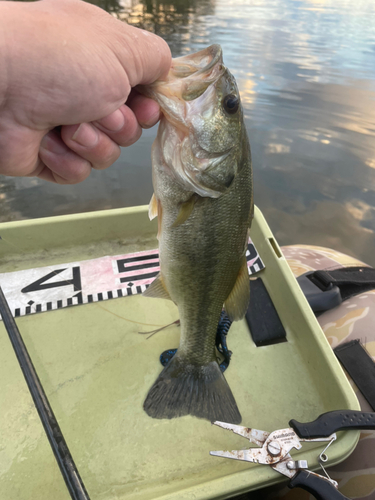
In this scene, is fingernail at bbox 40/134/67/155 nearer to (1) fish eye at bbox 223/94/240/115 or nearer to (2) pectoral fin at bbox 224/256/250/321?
(1) fish eye at bbox 223/94/240/115

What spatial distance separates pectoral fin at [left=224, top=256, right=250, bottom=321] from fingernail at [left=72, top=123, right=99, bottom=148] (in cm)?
81

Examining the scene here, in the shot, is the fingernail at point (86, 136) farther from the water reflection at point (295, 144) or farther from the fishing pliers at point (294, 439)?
the water reflection at point (295, 144)

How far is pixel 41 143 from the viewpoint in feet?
3.74

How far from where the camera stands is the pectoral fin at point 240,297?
1.40m

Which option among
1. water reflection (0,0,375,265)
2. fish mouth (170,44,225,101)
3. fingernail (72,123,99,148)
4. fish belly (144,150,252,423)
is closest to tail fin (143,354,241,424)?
fish belly (144,150,252,423)

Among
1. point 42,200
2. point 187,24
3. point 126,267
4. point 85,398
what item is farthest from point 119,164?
point 187,24

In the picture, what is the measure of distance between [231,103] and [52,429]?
1.35 m

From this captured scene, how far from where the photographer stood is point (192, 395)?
1.48m

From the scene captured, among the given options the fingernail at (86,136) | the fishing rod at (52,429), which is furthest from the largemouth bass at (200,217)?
the fishing rod at (52,429)

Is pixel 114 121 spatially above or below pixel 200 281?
above

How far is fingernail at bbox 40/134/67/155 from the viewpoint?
114 centimetres

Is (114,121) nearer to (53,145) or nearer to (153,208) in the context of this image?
(53,145)

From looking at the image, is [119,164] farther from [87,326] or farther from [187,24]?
[187,24]

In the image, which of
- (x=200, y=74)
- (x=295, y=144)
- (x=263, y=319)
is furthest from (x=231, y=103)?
(x=295, y=144)
